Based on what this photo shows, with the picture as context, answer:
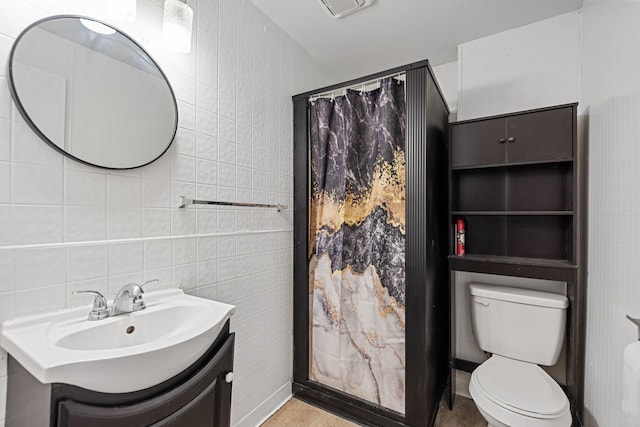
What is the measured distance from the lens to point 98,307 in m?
1.01

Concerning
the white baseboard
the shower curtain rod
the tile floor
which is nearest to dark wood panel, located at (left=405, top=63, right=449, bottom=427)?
the shower curtain rod

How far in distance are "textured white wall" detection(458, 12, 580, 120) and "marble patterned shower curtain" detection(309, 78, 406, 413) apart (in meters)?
0.82

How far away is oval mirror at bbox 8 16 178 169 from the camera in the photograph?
36.4 inches

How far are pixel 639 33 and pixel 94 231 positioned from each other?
205 cm

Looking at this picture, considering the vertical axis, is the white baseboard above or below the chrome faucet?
below

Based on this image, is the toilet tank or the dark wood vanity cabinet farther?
the toilet tank

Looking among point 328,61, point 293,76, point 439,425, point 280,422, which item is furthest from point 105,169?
point 439,425

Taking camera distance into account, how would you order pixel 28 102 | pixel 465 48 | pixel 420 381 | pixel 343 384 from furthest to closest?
pixel 465 48, pixel 343 384, pixel 420 381, pixel 28 102

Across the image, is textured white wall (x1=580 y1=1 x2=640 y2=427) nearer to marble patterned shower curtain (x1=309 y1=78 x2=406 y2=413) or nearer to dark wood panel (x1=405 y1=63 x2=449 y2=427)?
dark wood panel (x1=405 y1=63 x2=449 y2=427)

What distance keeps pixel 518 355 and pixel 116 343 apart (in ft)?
6.71

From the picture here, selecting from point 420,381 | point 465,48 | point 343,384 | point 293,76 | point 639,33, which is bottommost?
point 343,384

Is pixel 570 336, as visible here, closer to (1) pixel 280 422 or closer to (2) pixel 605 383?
(2) pixel 605 383

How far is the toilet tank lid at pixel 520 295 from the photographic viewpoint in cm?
168

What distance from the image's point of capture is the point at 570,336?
5.53 ft
